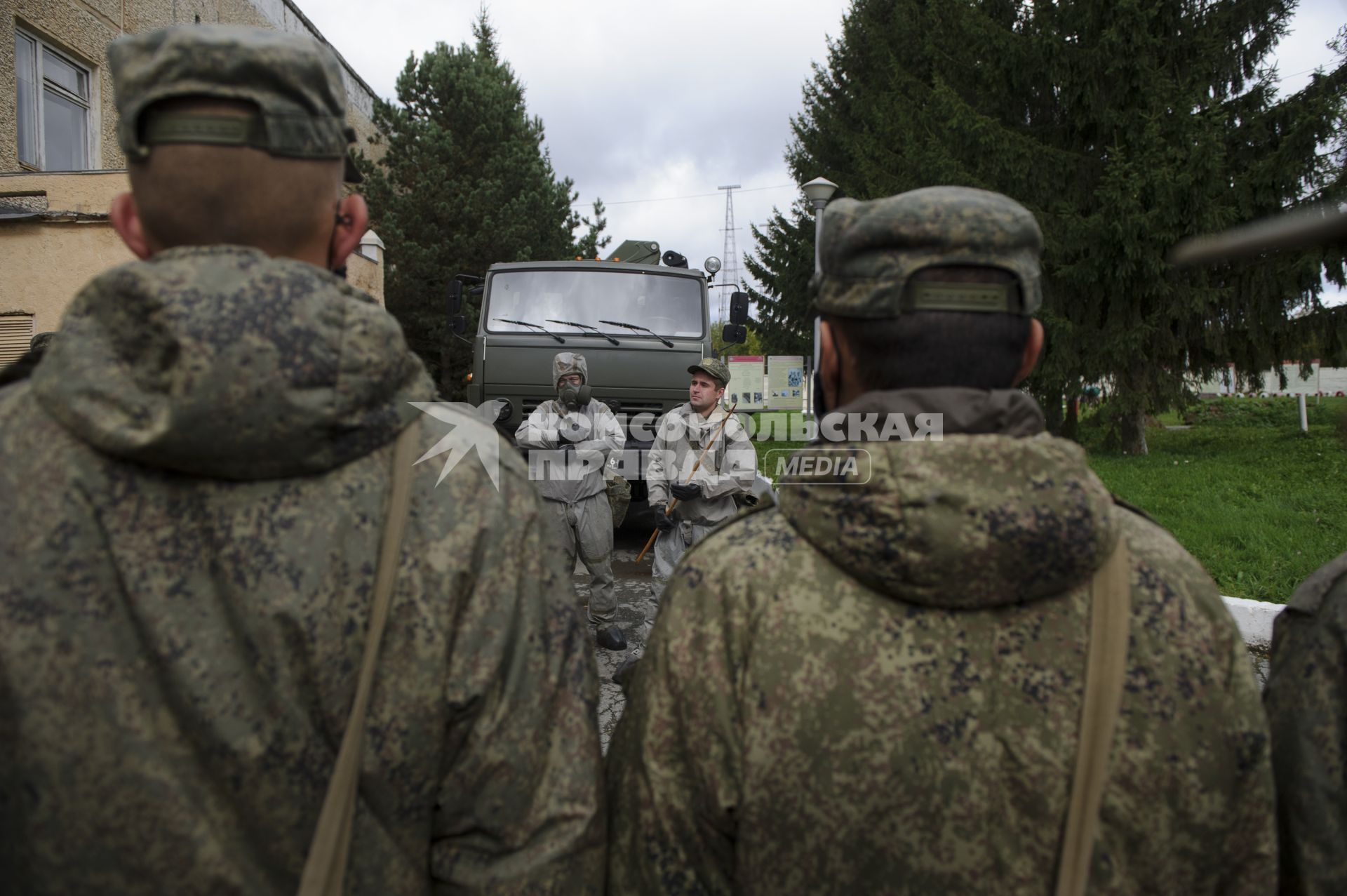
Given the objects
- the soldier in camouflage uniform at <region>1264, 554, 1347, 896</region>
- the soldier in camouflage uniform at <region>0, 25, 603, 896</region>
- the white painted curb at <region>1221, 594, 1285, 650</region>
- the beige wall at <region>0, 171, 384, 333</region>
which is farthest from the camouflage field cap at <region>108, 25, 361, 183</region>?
the beige wall at <region>0, 171, 384, 333</region>

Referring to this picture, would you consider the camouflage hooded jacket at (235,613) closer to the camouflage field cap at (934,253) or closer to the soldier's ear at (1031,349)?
the camouflage field cap at (934,253)

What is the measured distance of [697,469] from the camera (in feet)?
16.8

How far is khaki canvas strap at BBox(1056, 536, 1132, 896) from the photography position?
1.05m

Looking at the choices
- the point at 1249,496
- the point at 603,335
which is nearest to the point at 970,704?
the point at 603,335

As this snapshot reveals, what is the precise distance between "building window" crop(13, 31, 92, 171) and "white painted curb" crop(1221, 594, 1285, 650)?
13.2m

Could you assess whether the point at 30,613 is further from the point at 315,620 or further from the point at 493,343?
the point at 493,343

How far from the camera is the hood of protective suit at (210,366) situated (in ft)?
3.02

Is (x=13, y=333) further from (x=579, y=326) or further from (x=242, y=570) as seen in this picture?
(x=242, y=570)

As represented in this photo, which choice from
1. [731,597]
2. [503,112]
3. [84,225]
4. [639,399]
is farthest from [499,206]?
[731,597]

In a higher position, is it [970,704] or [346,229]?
[346,229]

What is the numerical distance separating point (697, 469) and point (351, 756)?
414 centimetres

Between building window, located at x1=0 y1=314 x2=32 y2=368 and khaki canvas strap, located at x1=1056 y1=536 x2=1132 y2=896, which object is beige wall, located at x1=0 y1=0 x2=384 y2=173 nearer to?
building window, located at x1=0 y1=314 x2=32 y2=368

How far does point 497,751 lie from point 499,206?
20.6m

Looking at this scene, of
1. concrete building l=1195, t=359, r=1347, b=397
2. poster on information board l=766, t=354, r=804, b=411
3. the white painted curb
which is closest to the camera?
the white painted curb
